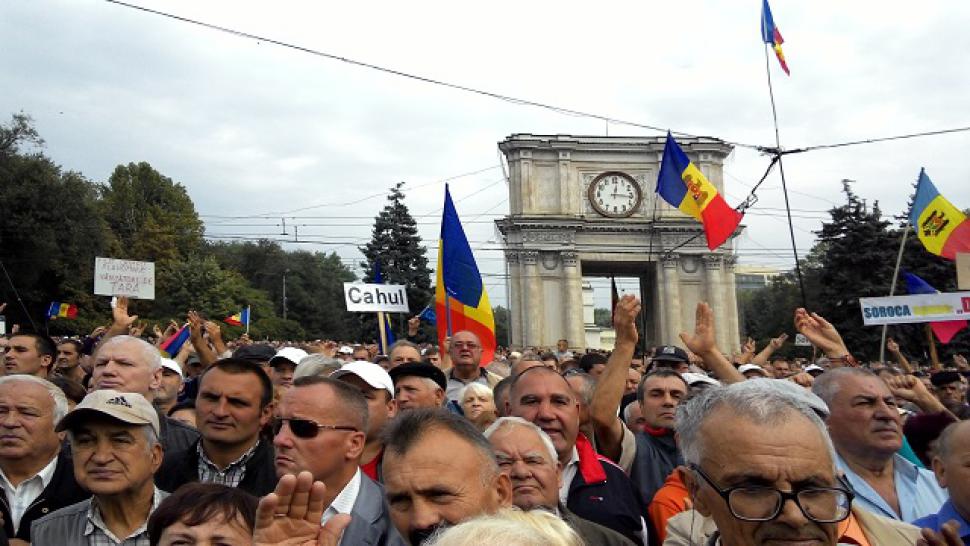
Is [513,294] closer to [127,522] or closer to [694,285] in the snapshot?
[694,285]

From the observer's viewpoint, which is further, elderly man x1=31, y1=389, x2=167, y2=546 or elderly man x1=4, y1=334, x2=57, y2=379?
elderly man x1=4, y1=334, x2=57, y2=379

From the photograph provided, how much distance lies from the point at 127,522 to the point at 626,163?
4114 cm

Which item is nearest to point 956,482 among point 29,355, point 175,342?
point 29,355

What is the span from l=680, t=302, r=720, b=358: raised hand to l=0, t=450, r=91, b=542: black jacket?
4080 millimetres

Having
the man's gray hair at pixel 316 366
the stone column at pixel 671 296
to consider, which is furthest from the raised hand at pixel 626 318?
the stone column at pixel 671 296

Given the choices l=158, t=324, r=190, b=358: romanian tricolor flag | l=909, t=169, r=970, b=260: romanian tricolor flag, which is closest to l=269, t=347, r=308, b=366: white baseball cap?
l=158, t=324, r=190, b=358: romanian tricolor flag

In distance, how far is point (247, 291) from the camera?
6812cm

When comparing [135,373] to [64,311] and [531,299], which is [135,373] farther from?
[531,299]

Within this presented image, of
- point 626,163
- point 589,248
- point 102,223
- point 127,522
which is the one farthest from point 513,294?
point 127,522

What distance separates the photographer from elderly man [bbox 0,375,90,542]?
4.73 m

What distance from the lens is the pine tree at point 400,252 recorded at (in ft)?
191

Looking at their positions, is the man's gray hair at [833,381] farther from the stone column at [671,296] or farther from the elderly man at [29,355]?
the stone column at [671,296]

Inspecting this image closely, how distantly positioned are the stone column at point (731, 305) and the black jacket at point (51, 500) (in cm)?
4071

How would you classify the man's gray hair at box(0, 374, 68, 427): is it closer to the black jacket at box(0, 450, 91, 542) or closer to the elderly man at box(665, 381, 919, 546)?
the black jacket at box(0, 450, 91, 542)
